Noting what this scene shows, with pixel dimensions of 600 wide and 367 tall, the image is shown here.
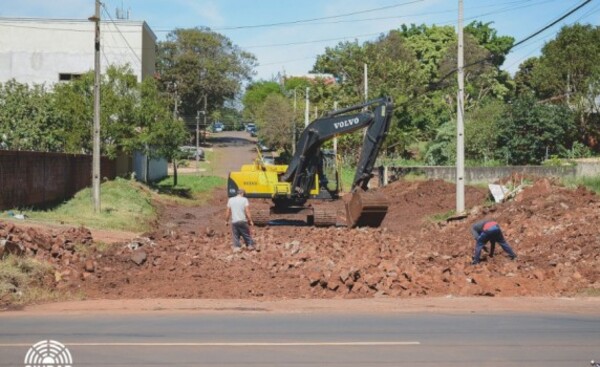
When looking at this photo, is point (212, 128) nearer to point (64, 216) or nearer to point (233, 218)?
point (64, 216)

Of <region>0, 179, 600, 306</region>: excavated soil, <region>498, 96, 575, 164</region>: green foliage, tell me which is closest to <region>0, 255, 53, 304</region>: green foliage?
<region>0, 179, 600, 306</region>: excavated soil

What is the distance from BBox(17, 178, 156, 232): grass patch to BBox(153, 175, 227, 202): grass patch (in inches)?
303

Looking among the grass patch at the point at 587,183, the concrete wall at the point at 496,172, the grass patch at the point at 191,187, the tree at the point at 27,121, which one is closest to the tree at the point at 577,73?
the concrete wall at the point at 496,172

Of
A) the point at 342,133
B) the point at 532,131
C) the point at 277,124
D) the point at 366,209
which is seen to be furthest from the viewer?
the point at 277,124

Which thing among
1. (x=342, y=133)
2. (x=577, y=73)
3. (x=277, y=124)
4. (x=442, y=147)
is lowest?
(x=342, y=133)

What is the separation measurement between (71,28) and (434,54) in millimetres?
44604

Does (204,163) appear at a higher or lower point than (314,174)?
higher

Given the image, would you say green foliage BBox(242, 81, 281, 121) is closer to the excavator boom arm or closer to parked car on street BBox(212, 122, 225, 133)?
parked car on street BBox(212, 122, 225, 133)

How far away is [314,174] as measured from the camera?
28469 mm

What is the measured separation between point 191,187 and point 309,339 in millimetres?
47111

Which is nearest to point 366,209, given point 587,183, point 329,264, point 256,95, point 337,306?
point 329,264

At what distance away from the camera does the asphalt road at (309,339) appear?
8.67 m

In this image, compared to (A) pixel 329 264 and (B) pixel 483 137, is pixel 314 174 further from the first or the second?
(B) pixel 483 137

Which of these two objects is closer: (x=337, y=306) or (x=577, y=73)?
(x=337, y=306)
